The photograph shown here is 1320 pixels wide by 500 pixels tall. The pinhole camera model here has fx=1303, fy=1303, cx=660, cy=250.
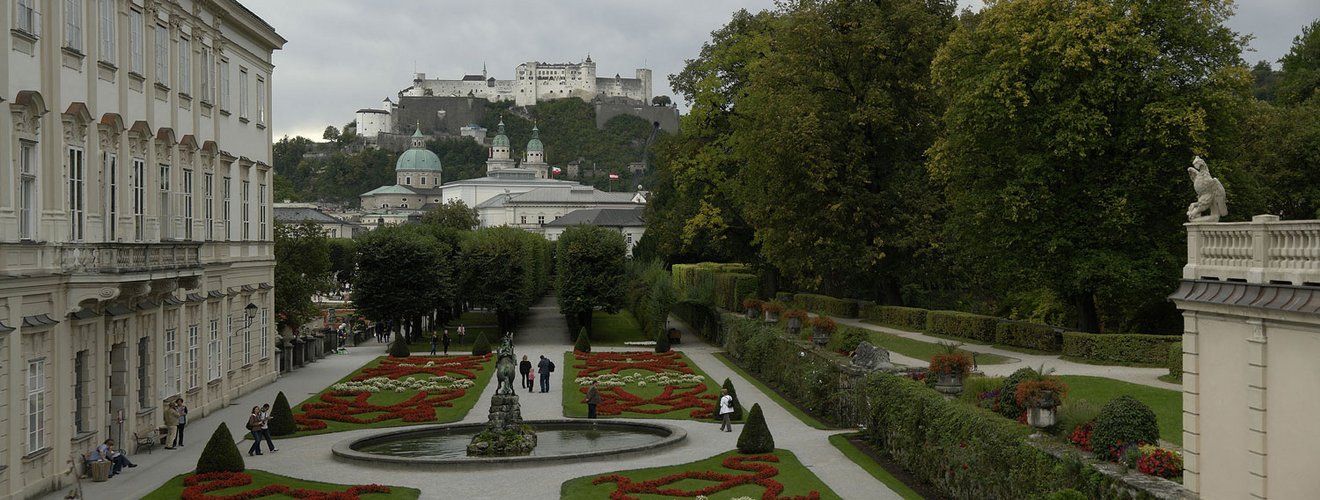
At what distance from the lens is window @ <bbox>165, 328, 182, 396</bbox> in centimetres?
3350

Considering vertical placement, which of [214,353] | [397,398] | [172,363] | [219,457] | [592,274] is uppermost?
[592,274]

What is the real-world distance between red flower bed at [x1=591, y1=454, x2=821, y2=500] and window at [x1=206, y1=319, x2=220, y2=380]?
16.9 metres

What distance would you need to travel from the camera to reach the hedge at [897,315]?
44.6 metres

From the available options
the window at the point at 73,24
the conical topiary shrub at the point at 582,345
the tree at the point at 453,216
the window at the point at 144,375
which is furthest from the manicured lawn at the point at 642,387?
the tree at the point at 453,216

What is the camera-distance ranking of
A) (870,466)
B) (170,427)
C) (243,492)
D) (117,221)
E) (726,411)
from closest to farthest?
(243,492)
(870,466)
(117,221)
(170,427)
(726,411)

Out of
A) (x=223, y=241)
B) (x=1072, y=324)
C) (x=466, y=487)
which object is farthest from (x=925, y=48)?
(x=466, y=487)

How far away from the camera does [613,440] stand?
106 feet

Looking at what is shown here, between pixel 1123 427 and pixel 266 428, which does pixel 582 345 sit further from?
pixel 1123 427

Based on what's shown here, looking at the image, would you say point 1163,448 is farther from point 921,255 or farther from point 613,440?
point 921,255

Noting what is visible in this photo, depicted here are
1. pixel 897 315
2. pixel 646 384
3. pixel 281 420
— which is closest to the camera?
pixel 281 420

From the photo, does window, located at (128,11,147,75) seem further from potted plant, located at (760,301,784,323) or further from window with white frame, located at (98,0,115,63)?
potted plant, located at (760,301,784,323)

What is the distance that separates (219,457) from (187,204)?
1072 cm

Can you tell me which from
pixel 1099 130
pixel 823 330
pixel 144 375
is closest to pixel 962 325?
pixel 823 330

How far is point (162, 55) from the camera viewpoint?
108 feet
